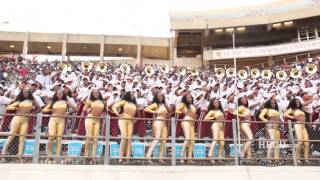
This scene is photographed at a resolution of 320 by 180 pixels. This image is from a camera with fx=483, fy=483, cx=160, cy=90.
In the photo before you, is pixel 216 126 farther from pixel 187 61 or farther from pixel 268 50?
pixel 187 61

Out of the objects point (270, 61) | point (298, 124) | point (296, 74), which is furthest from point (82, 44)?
point (298, 124)

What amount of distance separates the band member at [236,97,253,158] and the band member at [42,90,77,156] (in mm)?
3424

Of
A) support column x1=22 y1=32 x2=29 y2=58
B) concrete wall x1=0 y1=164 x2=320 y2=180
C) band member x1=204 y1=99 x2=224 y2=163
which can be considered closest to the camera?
concrete wall x1=0 y1=164 x2=320 y2=180

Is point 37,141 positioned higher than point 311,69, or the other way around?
point 311,69

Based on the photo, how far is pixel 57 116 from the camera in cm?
855

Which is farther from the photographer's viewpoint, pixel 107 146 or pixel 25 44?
pixel 25 44

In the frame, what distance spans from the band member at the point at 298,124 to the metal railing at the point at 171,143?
0.8 inches

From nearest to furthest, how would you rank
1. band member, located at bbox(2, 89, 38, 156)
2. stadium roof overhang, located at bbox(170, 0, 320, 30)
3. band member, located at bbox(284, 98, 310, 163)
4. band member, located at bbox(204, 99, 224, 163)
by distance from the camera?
band member, located at bbox(2, 89, 38, 156) < band member, located at bbox(204, 99, 224, 163) < band member, located at bbox(284, 98, 310, 163) < stadium roof overhang, located at bbox(170, 0, 320, 30)

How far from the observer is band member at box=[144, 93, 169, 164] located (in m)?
9.11

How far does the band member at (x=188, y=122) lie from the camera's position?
30.3 feet

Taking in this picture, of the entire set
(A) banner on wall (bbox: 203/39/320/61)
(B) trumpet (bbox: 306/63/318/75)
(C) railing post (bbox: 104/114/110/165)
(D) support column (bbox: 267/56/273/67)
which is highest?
(A) banner on wall (bbox: 203/39/320/61)

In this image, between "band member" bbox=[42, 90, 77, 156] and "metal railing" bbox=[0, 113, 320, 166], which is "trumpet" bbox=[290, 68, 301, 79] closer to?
"metal railing" bbox=[0, 113, 320, 166]

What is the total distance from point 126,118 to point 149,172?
1113mm

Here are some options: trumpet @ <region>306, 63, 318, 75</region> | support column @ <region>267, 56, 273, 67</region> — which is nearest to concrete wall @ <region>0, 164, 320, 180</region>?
trumpet @ <region>306, 63, 318, 75</region>
